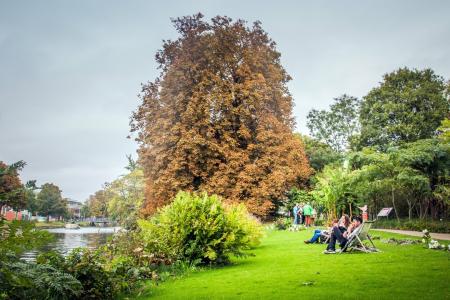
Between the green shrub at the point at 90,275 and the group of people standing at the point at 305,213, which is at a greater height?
the group of people standing at the point at 305,213

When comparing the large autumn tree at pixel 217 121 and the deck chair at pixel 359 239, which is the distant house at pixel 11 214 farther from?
the large autumn tree at pixel 217 121

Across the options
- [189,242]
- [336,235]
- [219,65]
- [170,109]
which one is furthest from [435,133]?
[189,242]

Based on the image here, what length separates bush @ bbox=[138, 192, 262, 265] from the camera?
10.8 meters

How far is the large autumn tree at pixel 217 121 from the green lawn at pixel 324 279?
14.8 meters

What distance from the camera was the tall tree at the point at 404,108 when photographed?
37.5 metres

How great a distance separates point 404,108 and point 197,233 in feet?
112

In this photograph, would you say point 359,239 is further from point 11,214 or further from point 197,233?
point 11,214

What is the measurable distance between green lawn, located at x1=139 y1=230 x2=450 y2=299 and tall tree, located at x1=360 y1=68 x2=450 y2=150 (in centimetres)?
→ 2991

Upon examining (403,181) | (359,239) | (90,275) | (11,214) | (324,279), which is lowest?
(324,279)

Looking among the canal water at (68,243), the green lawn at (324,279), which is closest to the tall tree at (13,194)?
the canal water at (68,243)

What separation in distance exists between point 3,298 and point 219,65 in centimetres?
2484

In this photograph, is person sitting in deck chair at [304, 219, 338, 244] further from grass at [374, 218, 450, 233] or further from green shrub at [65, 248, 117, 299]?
green shrub at [65, 248, 117, 299]

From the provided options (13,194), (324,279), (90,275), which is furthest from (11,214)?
(324,279)

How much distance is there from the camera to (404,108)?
38344mm
